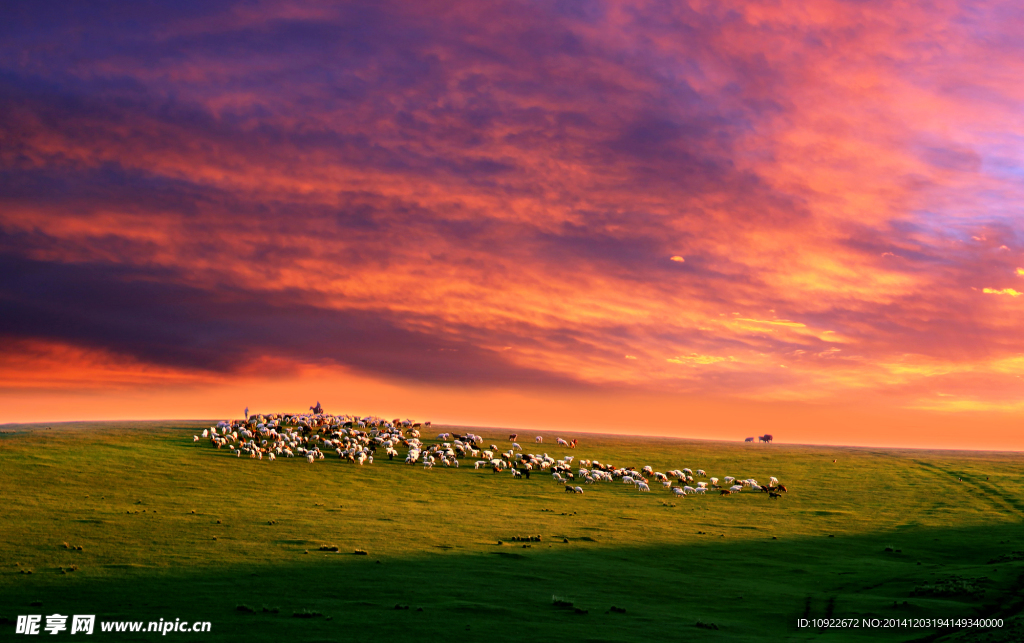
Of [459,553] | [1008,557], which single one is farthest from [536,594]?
[1008,557]

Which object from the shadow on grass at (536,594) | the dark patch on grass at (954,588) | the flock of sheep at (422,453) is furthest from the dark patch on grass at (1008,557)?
the flock of sheep at (422,453)

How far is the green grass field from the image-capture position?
27250 millimetres

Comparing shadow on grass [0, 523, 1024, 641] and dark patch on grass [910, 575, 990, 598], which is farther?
dark patch on grass [910, 575, 990, 598]

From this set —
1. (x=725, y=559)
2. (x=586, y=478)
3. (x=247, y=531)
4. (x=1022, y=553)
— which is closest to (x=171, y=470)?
(x=247, y=531)

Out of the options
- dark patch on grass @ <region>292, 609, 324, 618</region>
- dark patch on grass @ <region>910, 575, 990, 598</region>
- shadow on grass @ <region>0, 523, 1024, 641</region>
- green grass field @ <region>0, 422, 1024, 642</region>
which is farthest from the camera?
dark patch on grass @ <region>910, 575, 990, 598</region>

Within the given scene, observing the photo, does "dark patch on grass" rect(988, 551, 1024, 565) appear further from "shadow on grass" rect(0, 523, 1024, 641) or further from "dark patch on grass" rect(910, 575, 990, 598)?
"dark patch on grass" rect(910, 575, 990, 598)

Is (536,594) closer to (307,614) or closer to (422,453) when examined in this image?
(307,614)

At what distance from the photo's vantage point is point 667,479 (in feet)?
278

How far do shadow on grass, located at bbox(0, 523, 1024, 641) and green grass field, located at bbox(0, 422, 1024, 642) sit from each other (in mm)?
155

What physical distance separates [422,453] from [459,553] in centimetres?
4940

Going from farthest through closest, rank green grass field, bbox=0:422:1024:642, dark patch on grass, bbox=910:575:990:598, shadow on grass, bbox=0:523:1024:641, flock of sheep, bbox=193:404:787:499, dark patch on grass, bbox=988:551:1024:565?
flock of sheep, bbox=193:404:787:499 → dark patch on grass, bbox=988:551:1024:565 → dark patch on grass, bbox=910:575:990:598 → green grass field, bbox=0:422:1024:642 → shadow on grass, bbox=0:523:1024:641

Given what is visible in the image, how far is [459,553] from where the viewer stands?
3988 centimetres

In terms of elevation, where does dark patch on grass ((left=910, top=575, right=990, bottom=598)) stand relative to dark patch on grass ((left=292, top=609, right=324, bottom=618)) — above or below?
above

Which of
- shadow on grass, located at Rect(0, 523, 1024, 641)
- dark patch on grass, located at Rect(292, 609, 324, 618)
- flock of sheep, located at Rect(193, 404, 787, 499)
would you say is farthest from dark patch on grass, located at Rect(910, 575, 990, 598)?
flock of sheep, located at Rect(193, 404, 787, 499)
